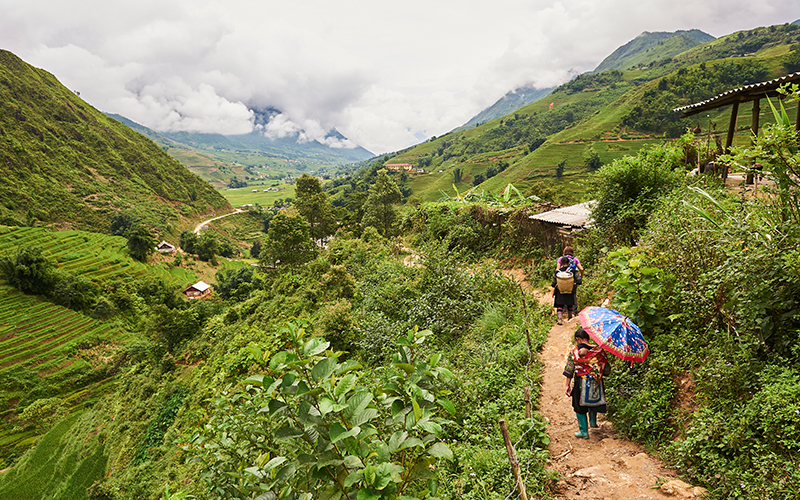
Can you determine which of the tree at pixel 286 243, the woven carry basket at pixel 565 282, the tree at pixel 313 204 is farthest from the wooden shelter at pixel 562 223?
the tree at pixel 313 204

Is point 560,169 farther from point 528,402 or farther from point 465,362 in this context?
point 528,402

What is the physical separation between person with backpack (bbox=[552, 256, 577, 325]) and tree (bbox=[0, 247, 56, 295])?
5643cm

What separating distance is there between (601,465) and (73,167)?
97547 mm

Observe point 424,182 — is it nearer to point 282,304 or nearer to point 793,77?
point 282,304

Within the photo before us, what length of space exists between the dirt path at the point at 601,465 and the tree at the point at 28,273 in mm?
56868

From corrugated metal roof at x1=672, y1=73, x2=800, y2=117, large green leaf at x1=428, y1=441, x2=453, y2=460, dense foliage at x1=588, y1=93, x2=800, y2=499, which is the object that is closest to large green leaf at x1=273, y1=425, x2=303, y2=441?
large green leaf at x1=428, y1=441, x2=453, y2=460

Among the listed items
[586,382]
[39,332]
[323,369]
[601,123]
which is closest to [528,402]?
[586,382]

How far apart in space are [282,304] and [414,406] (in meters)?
16.2

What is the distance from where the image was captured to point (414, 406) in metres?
1.36

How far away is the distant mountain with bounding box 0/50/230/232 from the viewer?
5937 cm

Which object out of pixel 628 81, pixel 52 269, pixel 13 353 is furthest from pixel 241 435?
pixel 628 81

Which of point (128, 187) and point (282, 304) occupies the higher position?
point (128, 187)

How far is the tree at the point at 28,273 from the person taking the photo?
38781 mm

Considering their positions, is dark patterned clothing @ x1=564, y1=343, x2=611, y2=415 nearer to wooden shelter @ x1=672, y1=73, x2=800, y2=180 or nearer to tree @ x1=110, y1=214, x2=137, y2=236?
wooden shelter @ x1=672, y1=73, x2=800, y2=180
